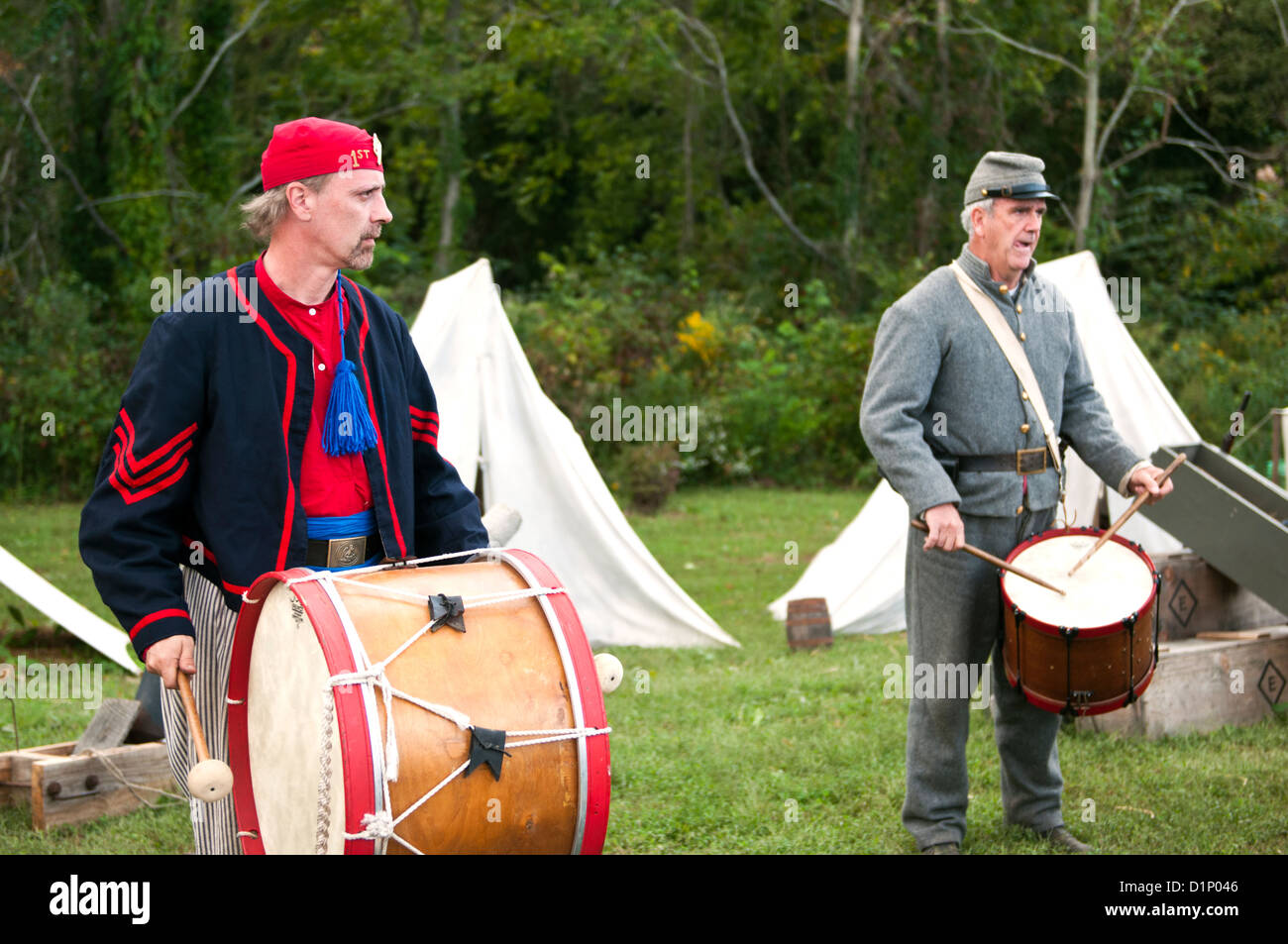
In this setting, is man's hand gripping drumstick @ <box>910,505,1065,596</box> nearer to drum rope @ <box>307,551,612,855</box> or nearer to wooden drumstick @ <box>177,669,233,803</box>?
drum rope @ <box>307,551,612,855</box>

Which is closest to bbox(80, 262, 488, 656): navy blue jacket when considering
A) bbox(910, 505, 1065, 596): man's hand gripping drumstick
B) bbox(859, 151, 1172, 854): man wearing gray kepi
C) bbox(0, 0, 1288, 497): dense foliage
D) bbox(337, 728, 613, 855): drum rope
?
bbox(337, 728, 613, 855): drum rope

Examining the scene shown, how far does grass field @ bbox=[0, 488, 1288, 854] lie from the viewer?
3.96 m

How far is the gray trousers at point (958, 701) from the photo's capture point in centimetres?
365

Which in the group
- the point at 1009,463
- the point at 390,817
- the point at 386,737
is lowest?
the point at 390,817

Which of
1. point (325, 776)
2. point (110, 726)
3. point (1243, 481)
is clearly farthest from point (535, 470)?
point (325, 776)

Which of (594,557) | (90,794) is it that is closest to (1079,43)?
(594,557)

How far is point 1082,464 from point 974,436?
3.30 metres

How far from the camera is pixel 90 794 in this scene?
168 inches

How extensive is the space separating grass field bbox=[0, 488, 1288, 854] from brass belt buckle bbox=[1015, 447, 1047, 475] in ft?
3.53

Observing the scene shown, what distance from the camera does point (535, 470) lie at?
6996 mm

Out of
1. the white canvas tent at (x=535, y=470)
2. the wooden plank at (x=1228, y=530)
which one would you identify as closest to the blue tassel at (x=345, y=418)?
the wooden plank at (x=1228, y=530)

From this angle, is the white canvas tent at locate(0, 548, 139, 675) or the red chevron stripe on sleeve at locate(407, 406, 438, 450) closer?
the red chevron stripe on sleeve at locate(407, 406, 438, 450)

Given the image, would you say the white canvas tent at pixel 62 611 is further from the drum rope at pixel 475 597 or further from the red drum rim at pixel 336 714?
the drum rope at pixel 475 597

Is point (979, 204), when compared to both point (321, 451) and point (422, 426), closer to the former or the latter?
point (422, 426)
